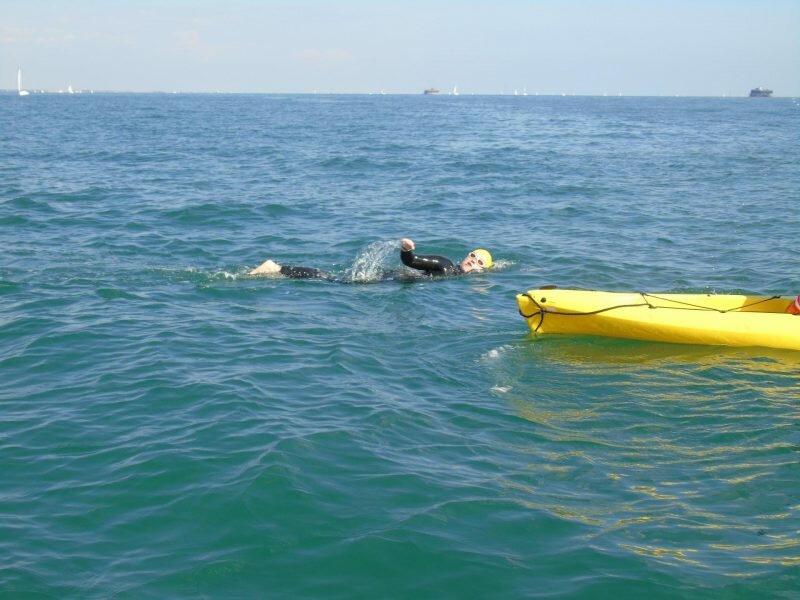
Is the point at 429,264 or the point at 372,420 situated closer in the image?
the point at 372,420

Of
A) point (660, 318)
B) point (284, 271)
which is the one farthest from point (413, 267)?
point (660, 318)

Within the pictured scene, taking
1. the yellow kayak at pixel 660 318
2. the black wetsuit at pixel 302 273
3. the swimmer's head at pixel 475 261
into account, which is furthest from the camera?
the swimmer's head at pixel 475 261

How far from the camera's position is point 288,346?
1107cm

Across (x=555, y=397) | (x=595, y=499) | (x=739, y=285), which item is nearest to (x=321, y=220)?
(x=739, y=285)

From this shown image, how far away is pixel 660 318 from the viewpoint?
11.4 metres

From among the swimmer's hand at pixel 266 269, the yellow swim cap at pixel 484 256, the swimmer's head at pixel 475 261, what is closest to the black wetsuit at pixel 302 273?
the swimmer's hand at pixel 266 269

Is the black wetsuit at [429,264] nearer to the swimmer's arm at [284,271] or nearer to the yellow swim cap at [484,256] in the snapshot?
the yellow swim cap at [484,256]

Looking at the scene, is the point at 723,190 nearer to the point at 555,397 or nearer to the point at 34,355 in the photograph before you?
the point at 555,397

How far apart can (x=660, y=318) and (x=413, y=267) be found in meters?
4.70

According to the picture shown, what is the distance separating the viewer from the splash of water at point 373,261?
1523 centimetres

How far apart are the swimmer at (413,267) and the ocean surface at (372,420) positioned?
0.29m

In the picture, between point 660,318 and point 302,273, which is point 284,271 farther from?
point 660,318

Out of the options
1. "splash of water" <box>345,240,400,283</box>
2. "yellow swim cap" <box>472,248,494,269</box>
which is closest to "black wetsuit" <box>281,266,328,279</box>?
"splash of water" <box>345,240,400,283</box>

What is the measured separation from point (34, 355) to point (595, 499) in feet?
23.3
